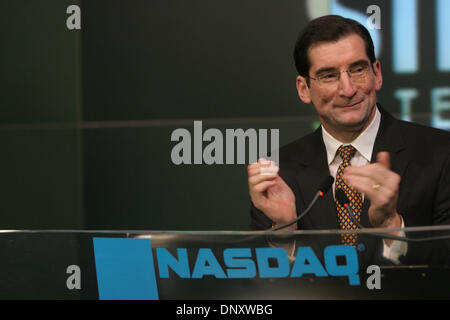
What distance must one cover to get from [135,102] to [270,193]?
148 cm

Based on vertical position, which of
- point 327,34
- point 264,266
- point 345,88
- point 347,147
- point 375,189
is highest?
point 327,34

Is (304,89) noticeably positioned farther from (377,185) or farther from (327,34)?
(377,185)

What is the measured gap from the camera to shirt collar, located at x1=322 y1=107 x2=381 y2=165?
1.96m

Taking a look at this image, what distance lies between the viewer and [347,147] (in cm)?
196

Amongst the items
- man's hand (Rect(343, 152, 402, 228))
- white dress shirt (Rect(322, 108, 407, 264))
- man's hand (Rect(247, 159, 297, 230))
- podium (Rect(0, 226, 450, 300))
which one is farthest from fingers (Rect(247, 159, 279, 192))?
podium (Rect(0, 226, 450, 300))

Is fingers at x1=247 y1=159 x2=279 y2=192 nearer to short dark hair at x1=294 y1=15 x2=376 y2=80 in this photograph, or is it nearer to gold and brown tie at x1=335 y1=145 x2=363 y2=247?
gold and brown tie at x1=335 y1=145 x2=363 y2=247

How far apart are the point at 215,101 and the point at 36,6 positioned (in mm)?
1137

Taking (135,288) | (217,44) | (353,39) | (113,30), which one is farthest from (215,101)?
(135,288)

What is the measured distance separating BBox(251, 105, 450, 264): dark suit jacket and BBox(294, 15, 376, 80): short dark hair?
24cm

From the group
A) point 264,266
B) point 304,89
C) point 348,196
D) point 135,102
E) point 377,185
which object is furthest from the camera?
point 135,102

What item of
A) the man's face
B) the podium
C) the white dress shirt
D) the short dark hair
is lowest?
the podium

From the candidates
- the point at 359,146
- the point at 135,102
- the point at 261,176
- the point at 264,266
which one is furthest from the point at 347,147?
the point at 135,102

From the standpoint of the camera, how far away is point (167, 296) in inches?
44.7
